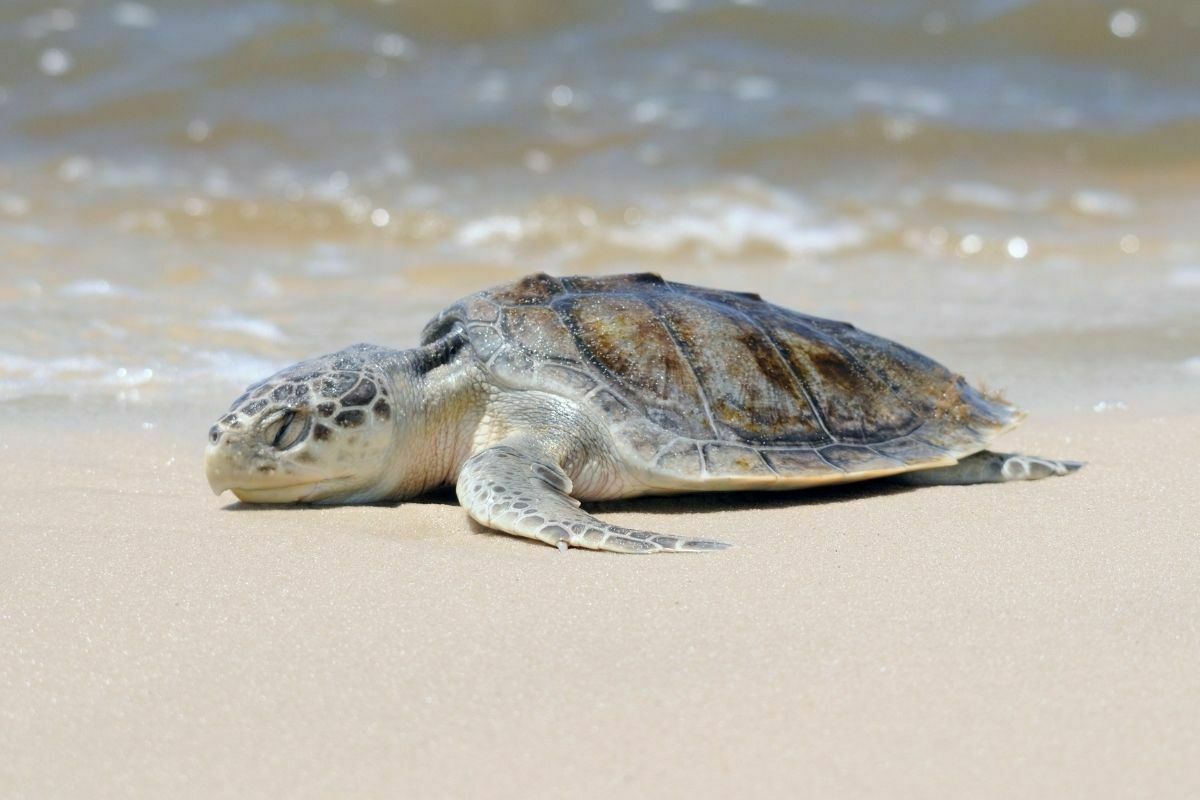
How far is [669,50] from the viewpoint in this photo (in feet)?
40.4

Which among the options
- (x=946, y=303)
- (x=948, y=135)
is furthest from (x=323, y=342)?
(x=948, y=135)

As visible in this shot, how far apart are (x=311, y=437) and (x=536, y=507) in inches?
28.8

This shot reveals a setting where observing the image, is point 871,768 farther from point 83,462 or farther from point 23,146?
point 23,146

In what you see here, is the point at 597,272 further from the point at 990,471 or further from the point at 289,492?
the point at 289,492

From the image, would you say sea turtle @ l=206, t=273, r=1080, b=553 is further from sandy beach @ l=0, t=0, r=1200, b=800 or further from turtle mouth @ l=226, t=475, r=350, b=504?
sandy beach @ l=0, t=0, r=1200, b=800

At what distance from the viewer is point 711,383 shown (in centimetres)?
371

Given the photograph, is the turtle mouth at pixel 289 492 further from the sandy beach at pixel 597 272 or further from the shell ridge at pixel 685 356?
the shell ridge at pixel 685 356

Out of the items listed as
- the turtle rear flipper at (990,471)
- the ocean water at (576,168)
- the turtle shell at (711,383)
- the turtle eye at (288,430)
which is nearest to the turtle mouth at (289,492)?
the turtle eye at (288,430)

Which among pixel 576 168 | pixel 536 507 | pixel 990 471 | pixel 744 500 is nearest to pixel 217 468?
pixel 536 507

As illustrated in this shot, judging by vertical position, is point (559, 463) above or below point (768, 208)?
below

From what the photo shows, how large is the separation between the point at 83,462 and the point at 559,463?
1.51 meters

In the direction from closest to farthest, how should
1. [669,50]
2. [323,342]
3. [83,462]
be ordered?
[83,462] → [323,342] → [669,50]

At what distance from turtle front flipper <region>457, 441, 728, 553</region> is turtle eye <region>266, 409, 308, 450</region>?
1.49 feet

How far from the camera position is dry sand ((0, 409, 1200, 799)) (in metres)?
2.01
